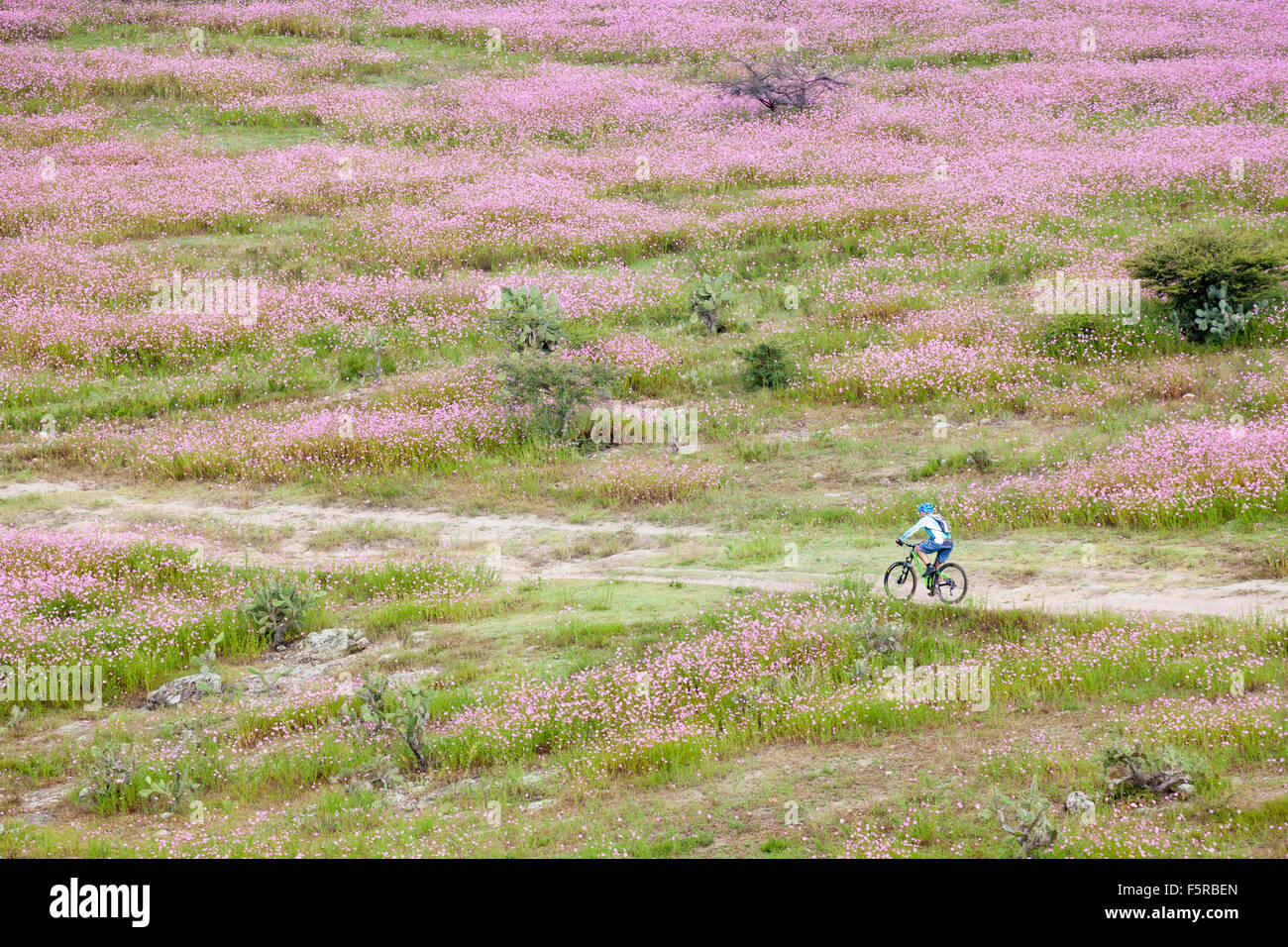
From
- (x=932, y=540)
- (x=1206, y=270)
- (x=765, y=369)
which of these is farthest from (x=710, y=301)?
(x=932, y=540)

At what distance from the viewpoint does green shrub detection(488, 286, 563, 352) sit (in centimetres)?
1958

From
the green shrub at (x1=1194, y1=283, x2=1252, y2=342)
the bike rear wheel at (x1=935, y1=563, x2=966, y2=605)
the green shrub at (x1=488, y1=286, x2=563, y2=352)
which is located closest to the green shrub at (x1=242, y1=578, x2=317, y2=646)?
the bike rear wheel at (x1=935, y1=563, x2=966, y2=605)

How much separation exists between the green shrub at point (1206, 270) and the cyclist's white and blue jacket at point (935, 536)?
921 cm

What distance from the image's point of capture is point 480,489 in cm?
1691

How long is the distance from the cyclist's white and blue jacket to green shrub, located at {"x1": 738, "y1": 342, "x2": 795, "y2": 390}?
7.77 metres

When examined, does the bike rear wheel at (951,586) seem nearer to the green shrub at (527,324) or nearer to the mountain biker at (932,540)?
the mountain biker at (932,540)

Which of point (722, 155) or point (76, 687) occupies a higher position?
point (722, 155)

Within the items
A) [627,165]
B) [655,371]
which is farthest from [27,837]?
[627,165]

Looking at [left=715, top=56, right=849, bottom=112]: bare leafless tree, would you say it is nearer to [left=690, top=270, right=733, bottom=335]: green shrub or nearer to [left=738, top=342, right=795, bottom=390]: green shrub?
[left=690, top=270, right=733, bottom=335]: green shrub

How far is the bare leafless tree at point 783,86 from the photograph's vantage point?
1340 inches

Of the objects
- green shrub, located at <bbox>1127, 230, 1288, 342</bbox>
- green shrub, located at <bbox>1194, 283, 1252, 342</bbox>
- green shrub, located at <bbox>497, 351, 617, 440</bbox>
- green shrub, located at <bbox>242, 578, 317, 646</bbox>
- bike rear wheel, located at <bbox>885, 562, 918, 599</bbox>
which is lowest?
green shrub, located at <bbox>242, 578, 317, 646</bbox>

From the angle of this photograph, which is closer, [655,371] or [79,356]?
[655,371]

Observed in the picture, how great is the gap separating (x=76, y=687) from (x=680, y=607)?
21.7 feet

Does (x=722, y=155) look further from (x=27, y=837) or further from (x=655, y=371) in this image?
(x=27, y=837)
